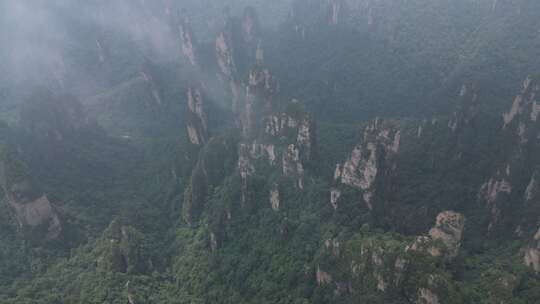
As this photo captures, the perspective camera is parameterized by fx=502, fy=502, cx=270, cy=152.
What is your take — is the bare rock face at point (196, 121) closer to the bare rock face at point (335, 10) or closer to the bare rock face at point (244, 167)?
the bare rock face at point (244, 167)

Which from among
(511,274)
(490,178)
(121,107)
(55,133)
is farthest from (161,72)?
(511,274)

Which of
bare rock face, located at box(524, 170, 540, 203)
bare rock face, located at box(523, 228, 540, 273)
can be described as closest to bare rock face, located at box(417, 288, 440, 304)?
bare rock face, located at box(523, 228, 540, 273)

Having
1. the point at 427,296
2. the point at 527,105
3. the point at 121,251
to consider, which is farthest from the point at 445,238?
the point at 121,251

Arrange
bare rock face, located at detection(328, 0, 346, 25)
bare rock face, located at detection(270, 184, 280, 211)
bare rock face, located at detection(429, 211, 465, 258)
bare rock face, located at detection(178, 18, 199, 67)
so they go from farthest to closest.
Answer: bare rock face, located at detection(328, 0, 346, 25) → bare rock face, located at detection(178, 18, 199, 67) → bare rock face, located at detection(270, 184, 280, 211) → bare rock face, located at detection(429, 211, 465, 258)

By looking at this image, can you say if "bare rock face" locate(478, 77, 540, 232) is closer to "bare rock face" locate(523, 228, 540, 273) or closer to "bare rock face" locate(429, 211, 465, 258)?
"bare rock face" locate(523, 228, 540, 273)

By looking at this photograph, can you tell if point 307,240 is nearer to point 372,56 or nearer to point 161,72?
point 372,56

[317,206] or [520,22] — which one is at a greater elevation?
[520,22]

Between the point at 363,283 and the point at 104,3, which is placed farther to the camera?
the point at 104,3
